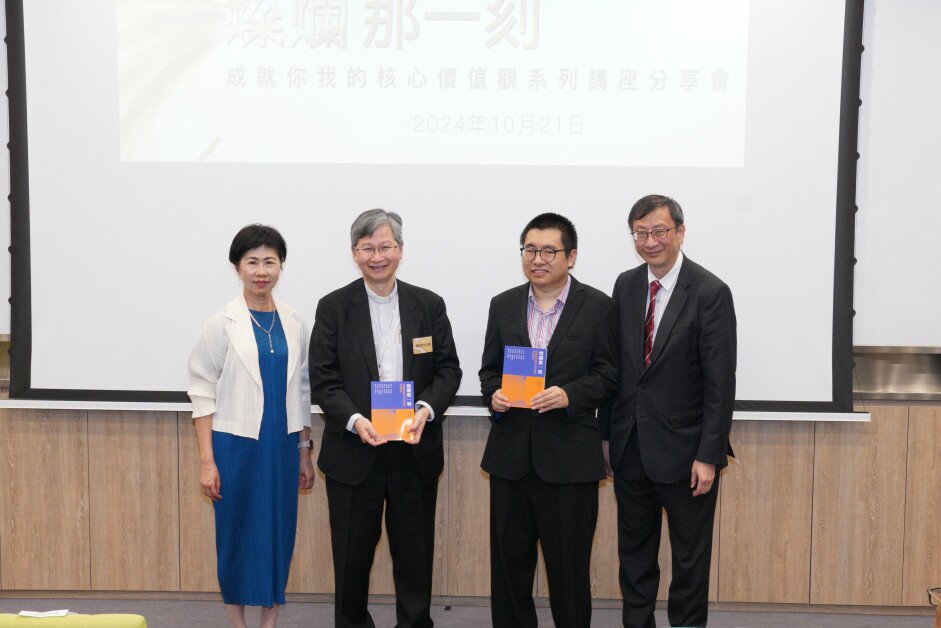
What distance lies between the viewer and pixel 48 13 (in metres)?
3.09

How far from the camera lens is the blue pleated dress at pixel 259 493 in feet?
8.04

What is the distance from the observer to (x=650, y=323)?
246 centimetres

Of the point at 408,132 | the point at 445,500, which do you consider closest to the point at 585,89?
the point at 408,132

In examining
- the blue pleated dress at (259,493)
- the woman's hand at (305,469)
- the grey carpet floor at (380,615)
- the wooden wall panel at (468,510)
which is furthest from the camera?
the wooden wall panel at (468,510)

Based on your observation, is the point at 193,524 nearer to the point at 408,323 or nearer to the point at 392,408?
the point at 392,408

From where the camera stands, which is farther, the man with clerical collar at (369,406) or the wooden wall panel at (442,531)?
the wooden wall panel at (442,531)

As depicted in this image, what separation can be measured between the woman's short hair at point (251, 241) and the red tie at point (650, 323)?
1.28 m

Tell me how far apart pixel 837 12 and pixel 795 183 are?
0.72m

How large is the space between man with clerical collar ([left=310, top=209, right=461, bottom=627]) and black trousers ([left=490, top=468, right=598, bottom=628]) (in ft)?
0.89

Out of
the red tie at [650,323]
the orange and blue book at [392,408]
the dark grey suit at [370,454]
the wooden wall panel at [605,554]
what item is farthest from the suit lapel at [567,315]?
the wooden wall panel at [605,554]

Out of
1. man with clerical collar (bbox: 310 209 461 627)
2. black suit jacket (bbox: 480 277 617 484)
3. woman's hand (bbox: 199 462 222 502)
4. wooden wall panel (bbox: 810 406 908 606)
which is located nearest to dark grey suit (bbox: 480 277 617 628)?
black suit jacket (bbox: 480 277 617 484)

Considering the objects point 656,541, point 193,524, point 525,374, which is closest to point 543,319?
point 525,374

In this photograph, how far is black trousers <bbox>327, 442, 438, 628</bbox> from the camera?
2.52 metres

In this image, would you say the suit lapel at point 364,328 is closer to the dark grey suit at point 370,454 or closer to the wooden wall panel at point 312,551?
the dark grey suit at point 370,454
